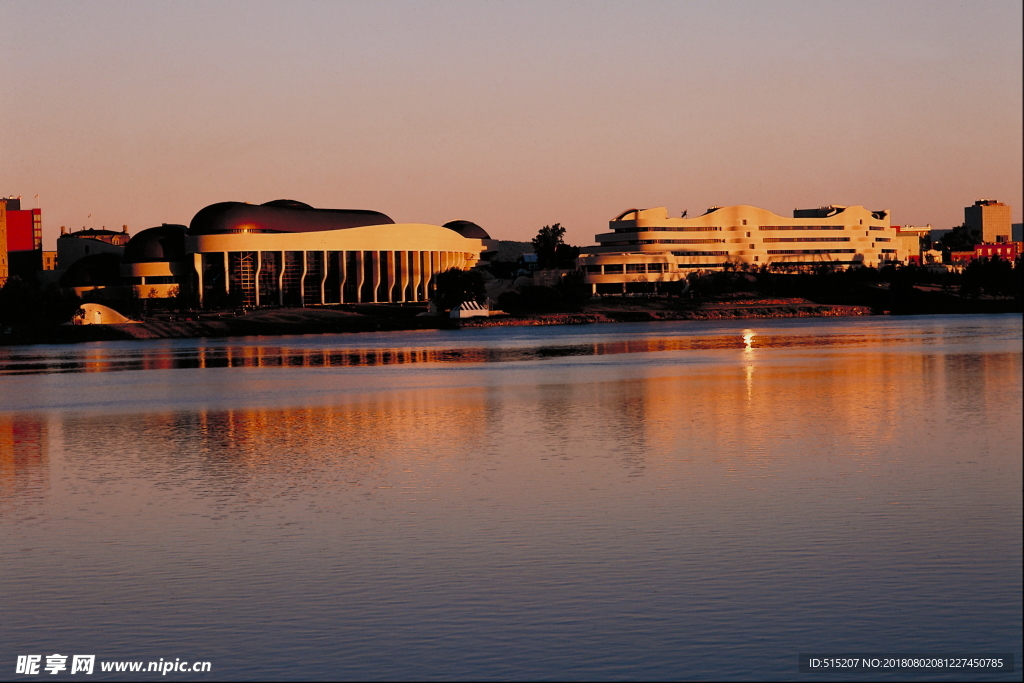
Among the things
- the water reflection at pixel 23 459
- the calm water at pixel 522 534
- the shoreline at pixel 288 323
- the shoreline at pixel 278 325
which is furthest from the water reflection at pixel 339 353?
the calm water at pixel 522 534

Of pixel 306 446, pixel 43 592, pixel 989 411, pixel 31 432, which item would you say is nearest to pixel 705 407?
pixel 989 411

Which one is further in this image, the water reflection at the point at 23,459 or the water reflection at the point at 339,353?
the water reflection at the point at 339,353

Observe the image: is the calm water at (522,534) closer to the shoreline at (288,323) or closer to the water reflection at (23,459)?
the water reflection at (23,459)

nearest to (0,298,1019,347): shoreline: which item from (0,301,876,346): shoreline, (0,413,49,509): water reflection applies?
(0,301,876,346): shoreline

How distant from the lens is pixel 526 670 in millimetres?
16078

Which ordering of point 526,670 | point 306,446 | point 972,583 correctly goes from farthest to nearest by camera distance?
point 306,446 < point 972,583 < point 526,670

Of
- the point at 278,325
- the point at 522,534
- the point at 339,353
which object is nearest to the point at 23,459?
the point at 522,534

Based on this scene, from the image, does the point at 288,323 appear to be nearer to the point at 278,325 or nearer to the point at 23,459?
the point at 278,325

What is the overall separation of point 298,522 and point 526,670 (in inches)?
428

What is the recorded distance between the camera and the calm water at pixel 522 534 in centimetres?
1712

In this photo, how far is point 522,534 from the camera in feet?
79.8

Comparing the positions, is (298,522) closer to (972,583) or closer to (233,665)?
(233,665)

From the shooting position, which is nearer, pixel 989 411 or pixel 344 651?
pixel 344 651

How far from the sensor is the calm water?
674 inches
